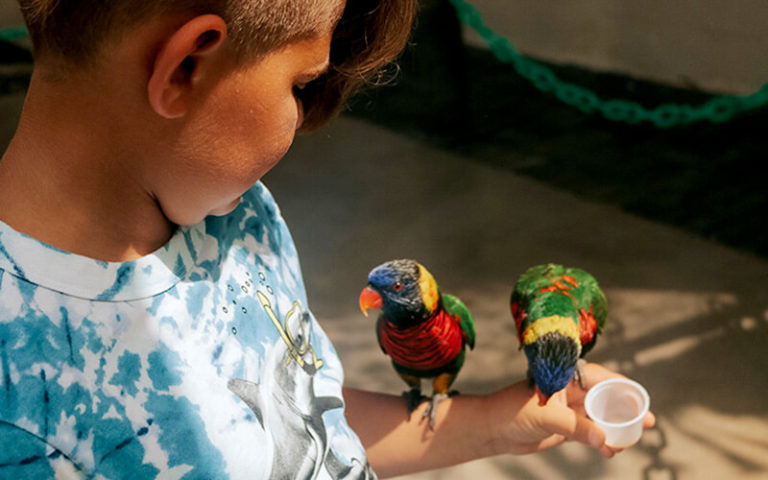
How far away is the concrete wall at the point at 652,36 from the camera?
6.53ft

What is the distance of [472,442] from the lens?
739mm

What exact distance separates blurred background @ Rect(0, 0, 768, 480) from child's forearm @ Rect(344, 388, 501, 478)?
59 cm

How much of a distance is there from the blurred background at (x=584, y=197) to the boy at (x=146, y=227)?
761 millimetres

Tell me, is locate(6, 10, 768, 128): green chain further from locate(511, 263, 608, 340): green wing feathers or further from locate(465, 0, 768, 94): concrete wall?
locate(511, 263, 608, 340): green wing feathers

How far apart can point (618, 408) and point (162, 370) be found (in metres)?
0.55

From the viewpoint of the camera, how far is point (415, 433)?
2.39 ft

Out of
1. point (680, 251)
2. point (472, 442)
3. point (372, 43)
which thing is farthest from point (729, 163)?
point (372, 43)

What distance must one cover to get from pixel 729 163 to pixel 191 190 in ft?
6.20

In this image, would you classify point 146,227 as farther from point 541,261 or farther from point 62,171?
point 541,261

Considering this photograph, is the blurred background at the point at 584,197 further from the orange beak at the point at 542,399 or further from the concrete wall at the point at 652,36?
the orange beak at the point at 542,399

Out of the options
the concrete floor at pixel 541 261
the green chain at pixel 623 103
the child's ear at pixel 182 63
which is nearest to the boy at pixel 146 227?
the child's ear at pixel 182 63

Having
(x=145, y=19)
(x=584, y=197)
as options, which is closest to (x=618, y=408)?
(x=145, y=19)

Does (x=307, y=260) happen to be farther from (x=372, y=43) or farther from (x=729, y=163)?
(x=372, y=43)

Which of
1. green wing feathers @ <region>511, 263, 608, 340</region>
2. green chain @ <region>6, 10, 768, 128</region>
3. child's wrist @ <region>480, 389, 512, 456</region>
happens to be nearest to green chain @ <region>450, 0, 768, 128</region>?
green chain @ <region>6, 10, 768, 128</region>
